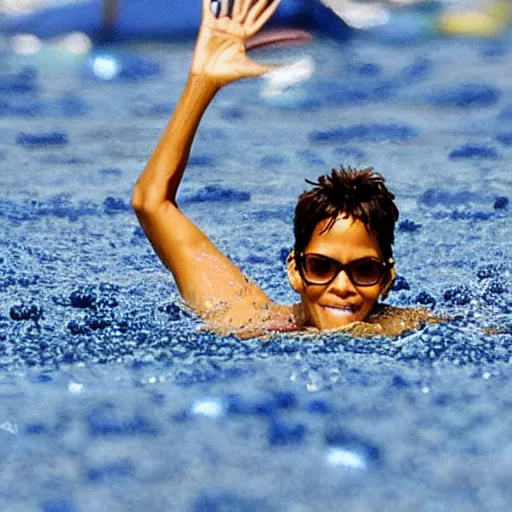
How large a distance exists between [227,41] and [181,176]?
1.19 feet

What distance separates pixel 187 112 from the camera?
310cm

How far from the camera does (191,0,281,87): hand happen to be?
10.3 ft

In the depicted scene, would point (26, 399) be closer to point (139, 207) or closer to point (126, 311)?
point (139, 207)

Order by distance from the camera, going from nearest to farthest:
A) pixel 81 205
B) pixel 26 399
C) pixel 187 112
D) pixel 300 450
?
1. pixel 300 450
2. pixel 26 399
3. pixel 187 112
4. pixel 81 205

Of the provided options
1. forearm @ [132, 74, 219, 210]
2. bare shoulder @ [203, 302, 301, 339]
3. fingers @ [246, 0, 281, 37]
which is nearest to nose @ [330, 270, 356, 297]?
bare shoulder @ [203, 302, 301, 339]

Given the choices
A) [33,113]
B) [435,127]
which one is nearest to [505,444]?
[435,127]

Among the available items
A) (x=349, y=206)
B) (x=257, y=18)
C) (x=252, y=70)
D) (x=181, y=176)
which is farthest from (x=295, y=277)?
(x=257, y=18)

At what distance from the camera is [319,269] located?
2.97 meters

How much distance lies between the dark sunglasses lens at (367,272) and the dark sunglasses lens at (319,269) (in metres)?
0.05

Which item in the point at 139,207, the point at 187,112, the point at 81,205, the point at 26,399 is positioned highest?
the point at 187,112

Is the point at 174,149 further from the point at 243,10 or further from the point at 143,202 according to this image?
the point at 243,10

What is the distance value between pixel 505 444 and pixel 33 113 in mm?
3989

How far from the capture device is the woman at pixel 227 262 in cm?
297

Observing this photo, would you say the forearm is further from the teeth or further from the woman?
the teeth
